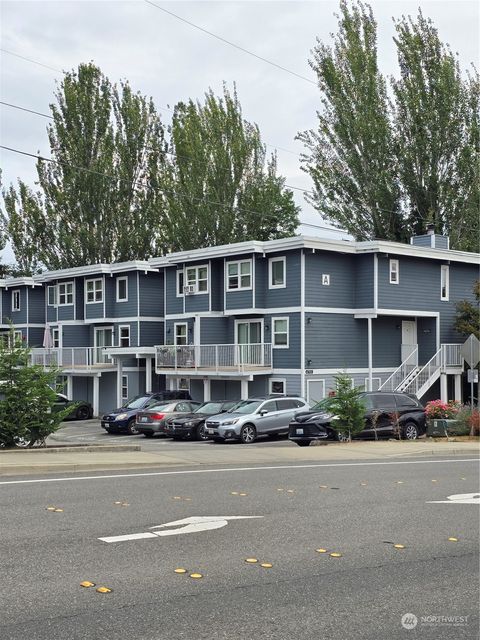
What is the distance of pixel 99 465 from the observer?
15953 mm

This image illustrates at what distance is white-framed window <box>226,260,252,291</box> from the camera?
123 ft

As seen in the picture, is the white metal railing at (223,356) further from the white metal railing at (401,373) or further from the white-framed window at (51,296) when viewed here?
the white-framed window at (51,296)

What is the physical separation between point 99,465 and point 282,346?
2062cm

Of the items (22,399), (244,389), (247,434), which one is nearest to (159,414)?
(247,434)

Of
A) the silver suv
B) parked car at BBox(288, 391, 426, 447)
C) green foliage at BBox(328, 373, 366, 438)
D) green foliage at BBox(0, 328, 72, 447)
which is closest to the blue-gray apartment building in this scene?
the silver suv

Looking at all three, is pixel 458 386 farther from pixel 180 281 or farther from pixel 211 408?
pixel 180 281

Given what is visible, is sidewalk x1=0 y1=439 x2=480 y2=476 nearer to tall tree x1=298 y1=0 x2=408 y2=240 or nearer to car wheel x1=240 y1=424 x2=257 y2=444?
car wheel x1=240 y1=424 x2=257 y2=444

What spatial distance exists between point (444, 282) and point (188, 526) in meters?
32.5

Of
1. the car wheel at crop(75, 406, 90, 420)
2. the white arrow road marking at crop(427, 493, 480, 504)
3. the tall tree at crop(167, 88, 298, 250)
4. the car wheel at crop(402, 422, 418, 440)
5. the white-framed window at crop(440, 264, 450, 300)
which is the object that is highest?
the tall tree at crop(167, 88, 298, 250)

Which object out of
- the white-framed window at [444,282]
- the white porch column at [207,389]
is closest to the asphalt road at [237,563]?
the white porch column at [207,389]

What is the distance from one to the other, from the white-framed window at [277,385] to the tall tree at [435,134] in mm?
16426

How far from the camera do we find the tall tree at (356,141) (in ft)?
156

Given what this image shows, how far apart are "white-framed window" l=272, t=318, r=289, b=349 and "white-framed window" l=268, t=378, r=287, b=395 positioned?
1.48m

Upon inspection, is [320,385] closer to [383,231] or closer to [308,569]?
[383,231]
